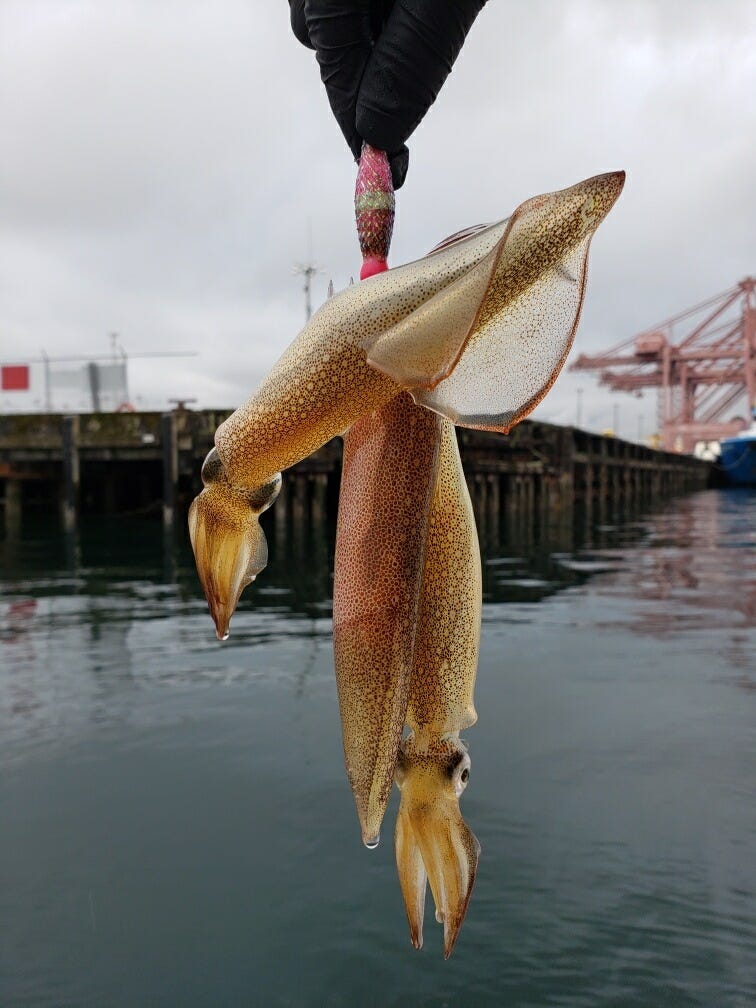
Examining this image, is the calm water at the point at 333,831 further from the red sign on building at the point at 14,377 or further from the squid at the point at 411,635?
the red sign on building at the point at 14,377

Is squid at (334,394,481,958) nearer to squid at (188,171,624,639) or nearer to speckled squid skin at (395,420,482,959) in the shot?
speckled squid skin at (395,420,482,959)

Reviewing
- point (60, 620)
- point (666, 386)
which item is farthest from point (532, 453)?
point (666, 386)

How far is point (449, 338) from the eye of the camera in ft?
2.87

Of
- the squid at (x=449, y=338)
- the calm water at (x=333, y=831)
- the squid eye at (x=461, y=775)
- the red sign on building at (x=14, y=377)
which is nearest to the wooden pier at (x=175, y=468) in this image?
the red sign on building at (x=14, y=377)

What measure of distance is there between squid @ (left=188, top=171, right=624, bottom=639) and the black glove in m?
0.24

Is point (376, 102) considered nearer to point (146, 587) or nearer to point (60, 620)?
point (60, 620)

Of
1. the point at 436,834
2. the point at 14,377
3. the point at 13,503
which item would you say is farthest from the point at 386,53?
the point at 14,377

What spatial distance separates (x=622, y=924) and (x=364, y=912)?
2.57 ft

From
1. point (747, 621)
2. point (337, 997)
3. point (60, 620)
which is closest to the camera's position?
point (337, 997)

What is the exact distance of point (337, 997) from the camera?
214 cm

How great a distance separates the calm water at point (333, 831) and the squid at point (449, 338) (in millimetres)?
1803

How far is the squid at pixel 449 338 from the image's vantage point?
0.85 m

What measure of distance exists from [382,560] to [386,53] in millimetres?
658

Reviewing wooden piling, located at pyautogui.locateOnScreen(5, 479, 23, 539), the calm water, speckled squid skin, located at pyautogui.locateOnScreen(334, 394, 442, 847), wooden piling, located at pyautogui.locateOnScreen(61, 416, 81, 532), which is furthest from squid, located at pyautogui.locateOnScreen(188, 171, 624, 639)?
wooden piling, located at pyautogui.locateOnScreen(5, 479, 23, 539)
